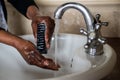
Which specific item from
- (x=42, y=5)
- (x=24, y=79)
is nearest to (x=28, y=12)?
(x=42, y=5)

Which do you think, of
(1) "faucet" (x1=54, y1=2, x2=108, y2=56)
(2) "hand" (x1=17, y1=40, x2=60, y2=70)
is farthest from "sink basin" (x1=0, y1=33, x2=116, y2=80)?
(2) "hand" (x1=17, y1=40, x2=60, y2=70)

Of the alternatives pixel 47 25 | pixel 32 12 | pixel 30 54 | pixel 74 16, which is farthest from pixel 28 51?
pixel 74 16

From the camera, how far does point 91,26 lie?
71cm

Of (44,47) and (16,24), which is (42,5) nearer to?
(16,24)

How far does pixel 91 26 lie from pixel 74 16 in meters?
0.23

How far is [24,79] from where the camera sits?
0.80 meters

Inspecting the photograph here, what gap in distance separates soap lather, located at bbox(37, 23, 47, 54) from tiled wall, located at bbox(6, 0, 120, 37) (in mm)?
196

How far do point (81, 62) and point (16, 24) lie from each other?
1.15ft

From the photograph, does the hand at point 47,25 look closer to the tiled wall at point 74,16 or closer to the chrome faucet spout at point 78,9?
the chrome faucet spout at point 78,9

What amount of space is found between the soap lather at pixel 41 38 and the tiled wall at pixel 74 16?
0.20m

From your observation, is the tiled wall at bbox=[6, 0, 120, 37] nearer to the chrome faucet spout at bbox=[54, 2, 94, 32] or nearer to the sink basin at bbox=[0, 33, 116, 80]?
the sink basin at bbox=[0, 33, 116, 80]

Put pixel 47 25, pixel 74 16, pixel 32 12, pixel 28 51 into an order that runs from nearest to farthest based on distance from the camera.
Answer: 1. pixel 28 51
2. pixel 47 25
3. pixel 32 12
4. pixel 74 16

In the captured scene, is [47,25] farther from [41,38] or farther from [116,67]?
[116,67]

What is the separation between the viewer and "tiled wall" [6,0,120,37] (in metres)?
0.91
